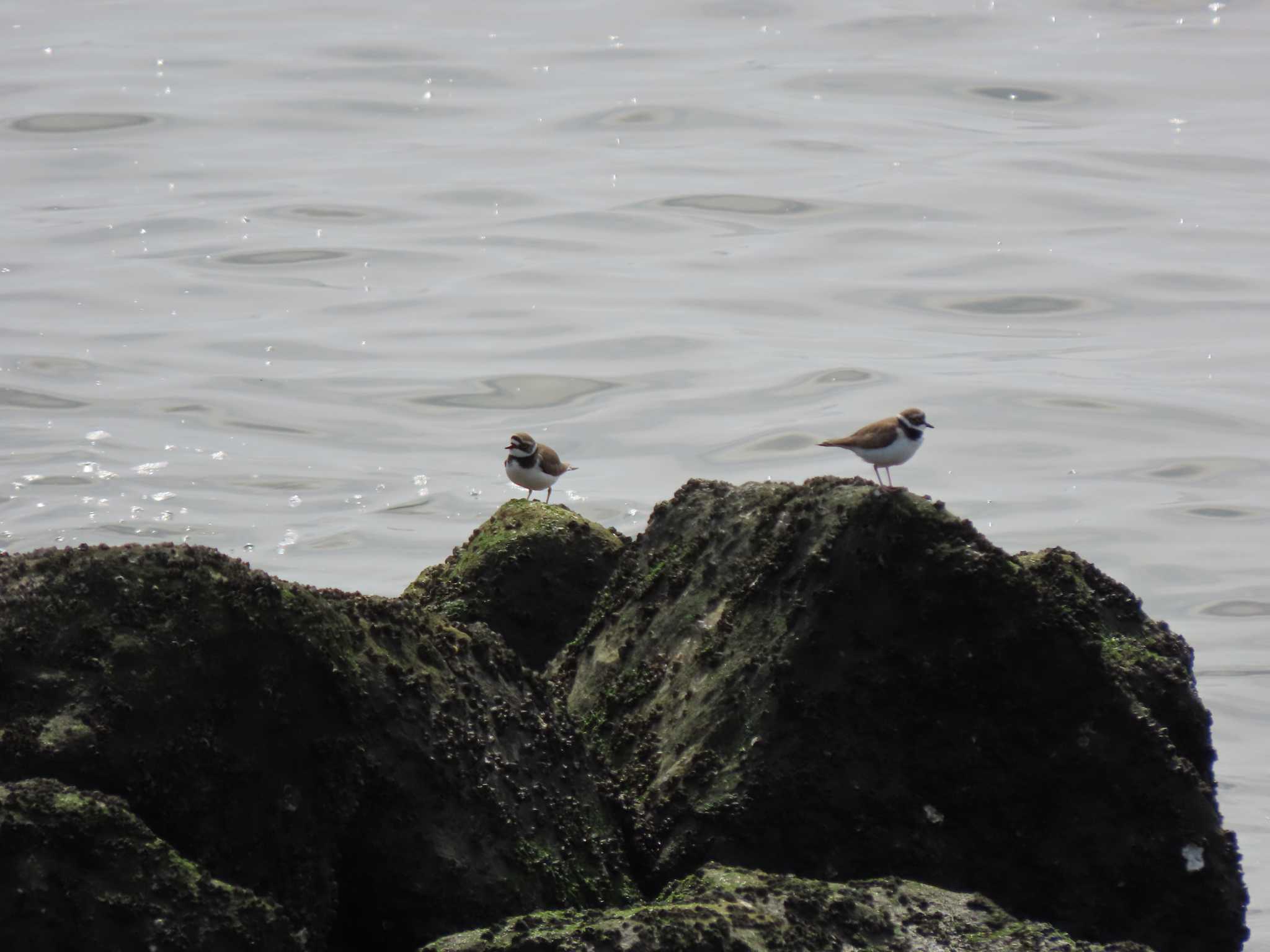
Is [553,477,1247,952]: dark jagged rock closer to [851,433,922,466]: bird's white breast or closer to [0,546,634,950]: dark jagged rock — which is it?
[0,546,634,950]: dark jagged rock

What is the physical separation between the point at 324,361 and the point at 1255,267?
52.8ft

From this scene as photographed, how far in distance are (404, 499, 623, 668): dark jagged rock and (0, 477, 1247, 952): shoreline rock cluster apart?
0.69 m

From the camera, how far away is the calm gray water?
1988 centimetres

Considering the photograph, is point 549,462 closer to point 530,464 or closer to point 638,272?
point 530,464

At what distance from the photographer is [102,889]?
4.56 meters

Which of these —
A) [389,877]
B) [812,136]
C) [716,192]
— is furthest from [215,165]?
[389,877]

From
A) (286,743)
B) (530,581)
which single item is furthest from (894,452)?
(286,743)

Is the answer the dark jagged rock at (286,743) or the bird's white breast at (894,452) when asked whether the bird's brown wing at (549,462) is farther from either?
the dark jagged rock at (286,743)

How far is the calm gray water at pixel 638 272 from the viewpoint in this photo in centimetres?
1988

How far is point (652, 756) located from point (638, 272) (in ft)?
73.0

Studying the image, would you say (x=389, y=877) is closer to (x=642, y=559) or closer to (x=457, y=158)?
(x=642, y=559)

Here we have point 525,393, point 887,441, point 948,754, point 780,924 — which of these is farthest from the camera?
point 525,393

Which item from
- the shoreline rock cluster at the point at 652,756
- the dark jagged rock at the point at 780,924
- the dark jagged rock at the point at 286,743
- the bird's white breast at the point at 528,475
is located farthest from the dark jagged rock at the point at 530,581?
the bird's white breast at the point at 528,475

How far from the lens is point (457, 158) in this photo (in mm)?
33906
